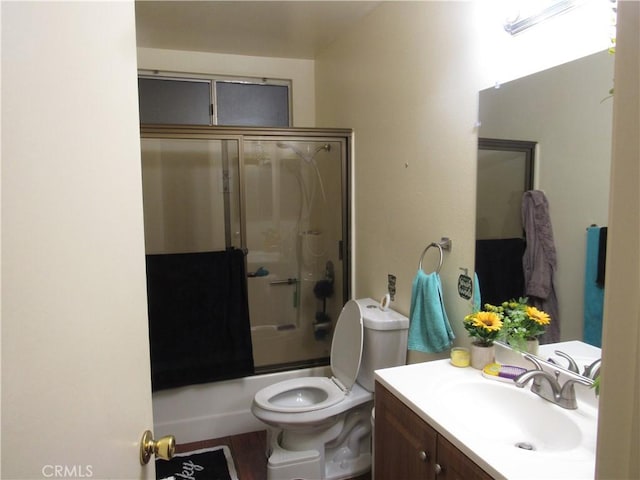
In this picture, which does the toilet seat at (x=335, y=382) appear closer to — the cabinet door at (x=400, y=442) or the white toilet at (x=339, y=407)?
the white toilet at (x=339, y=407)

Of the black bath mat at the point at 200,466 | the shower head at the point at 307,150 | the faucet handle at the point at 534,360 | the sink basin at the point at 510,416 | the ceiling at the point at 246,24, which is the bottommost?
the black bath mat at the point at 200,466

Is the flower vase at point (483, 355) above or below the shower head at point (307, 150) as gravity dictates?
below

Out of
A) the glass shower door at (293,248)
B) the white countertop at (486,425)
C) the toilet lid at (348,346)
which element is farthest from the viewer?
the glass shower door at (293,248)

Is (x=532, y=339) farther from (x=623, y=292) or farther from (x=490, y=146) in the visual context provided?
(x=623, y=292)

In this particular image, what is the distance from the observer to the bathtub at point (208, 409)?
2604 millimetres

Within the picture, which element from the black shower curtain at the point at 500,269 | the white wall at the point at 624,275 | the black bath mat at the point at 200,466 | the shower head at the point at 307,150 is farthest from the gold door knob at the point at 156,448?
the shower head at the point at 307,150

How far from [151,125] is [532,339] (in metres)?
2.16

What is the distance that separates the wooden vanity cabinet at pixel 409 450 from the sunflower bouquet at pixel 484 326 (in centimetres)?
40

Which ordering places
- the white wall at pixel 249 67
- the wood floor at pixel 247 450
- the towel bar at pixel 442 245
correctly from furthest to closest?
the white wall at pixel 249 67 → the wood floor at pixel 247 450 → the towel bar at pixel 442 245

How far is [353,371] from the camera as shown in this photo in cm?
224

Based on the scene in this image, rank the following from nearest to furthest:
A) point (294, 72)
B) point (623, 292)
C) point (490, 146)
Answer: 1. point (623, 292)
2. point (490, 146)
3. point (294, 72)

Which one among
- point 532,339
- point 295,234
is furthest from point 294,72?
point 532,339

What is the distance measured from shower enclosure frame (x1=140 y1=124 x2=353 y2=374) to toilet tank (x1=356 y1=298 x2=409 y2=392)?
698mm

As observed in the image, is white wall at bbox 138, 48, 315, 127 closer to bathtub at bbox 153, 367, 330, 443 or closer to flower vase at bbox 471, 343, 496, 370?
bathtub at bbox 153, 367, 330, 443
